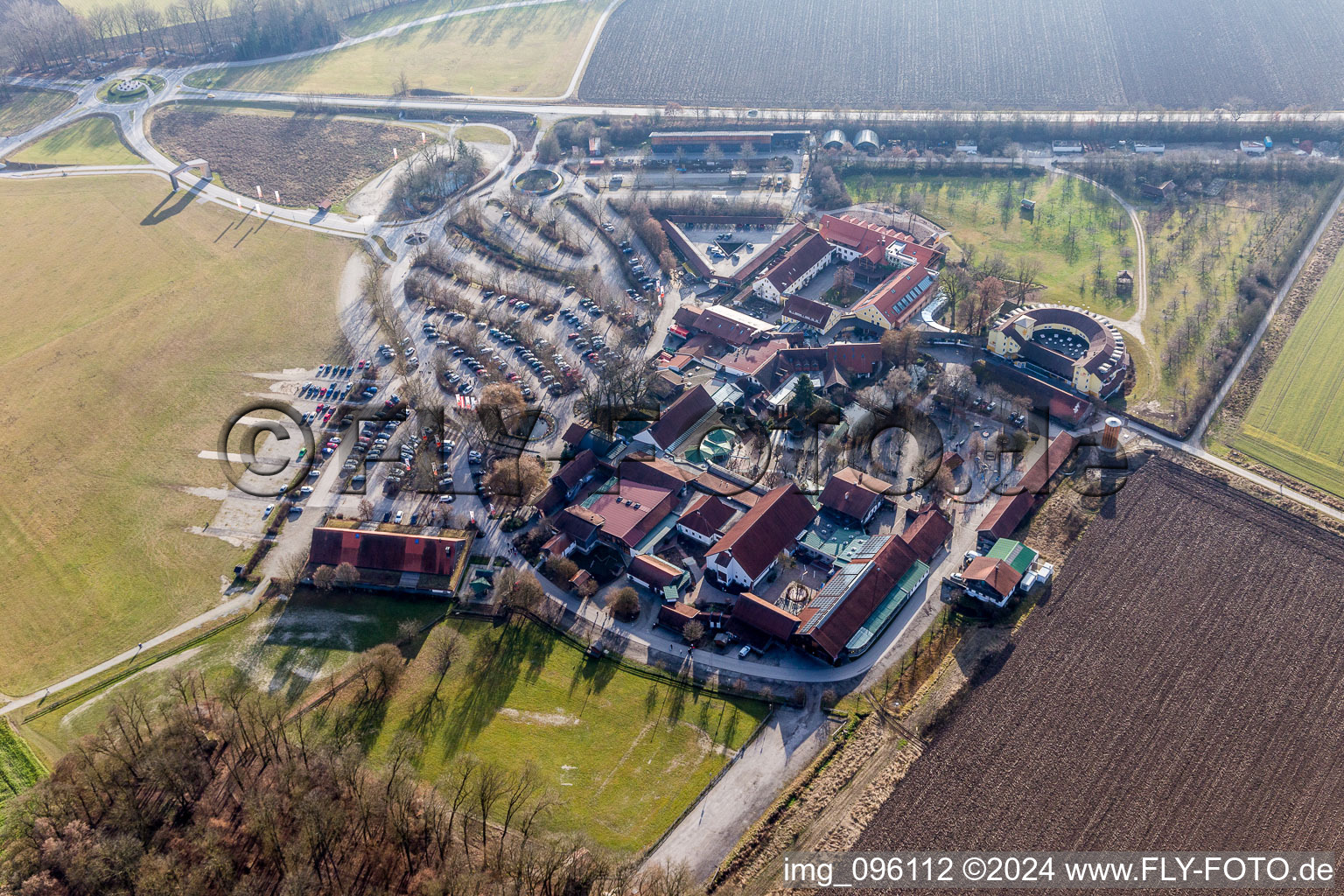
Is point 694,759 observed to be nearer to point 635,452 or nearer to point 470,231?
point 635,452

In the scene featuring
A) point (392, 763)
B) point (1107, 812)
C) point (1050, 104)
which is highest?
point (1050, 104)

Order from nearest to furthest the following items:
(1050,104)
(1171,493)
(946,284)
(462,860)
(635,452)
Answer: (462,860) → (1171,493) → (635,452) → (946,284) → (1050,104)

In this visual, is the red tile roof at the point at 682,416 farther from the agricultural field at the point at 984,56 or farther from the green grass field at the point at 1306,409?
the agricultural field at the point at 984,56

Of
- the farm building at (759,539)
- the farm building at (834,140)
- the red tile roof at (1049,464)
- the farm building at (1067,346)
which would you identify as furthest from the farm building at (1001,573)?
the farm building at (834,140)

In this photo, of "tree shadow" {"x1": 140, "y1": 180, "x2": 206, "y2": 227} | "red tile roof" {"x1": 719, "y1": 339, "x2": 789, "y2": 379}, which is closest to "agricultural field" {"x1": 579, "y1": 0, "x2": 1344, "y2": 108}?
"tree shadow" {"x1": 140, "y1": 180, "x2": 206, "y2": 227}

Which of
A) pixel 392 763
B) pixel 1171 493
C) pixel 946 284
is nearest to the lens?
pixel 392 763

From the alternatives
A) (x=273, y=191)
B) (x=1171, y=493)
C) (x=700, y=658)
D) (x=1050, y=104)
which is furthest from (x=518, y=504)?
(x=1050, y=104)

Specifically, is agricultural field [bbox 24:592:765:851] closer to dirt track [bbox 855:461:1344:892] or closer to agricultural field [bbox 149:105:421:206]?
dirt track [bbox 855:461:1344:892]
